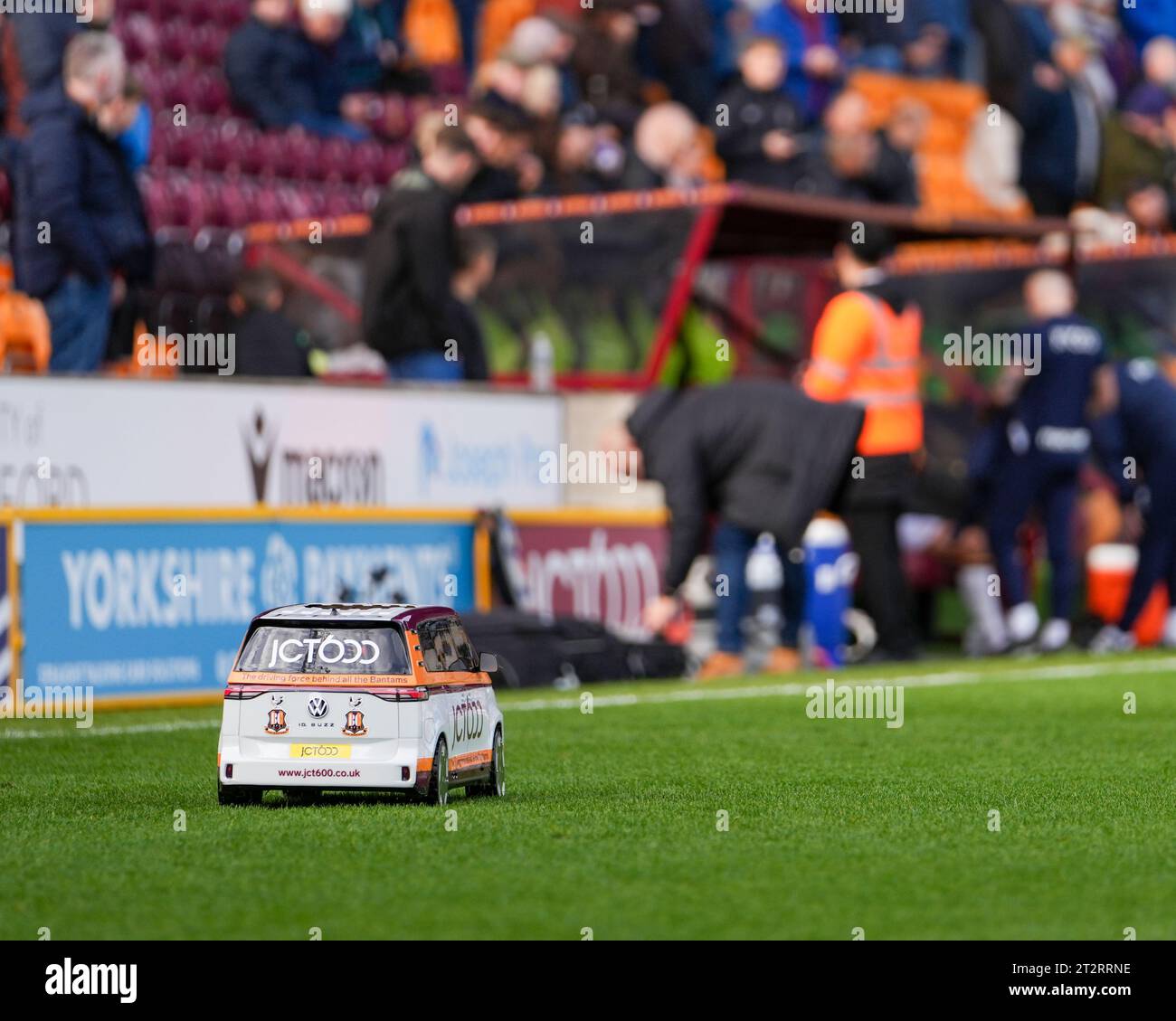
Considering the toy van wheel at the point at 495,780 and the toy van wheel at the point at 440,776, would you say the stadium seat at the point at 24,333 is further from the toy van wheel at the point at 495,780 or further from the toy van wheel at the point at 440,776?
the toy van wheel at the point at 440,776

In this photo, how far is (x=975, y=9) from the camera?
28859 millimetres

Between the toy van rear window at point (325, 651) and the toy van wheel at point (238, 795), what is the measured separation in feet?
1.30

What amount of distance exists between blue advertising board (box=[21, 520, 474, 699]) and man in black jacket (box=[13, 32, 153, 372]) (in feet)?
7.35

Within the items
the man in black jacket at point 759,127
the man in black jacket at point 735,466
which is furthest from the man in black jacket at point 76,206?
the man in black jacket at point 759,127

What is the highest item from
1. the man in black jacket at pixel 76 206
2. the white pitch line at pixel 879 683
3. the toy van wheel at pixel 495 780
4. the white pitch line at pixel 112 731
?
the man in black jacket at pixel 76 206

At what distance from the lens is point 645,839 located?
7.59 meters

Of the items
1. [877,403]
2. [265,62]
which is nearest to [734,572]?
[877,403]

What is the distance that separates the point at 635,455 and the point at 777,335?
12.9ft

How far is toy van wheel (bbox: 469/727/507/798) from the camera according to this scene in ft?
28.9

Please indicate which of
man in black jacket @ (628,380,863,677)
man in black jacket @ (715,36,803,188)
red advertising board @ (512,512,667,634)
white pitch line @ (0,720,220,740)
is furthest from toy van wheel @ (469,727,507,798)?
man in black jacket @ (715,36,803,188)

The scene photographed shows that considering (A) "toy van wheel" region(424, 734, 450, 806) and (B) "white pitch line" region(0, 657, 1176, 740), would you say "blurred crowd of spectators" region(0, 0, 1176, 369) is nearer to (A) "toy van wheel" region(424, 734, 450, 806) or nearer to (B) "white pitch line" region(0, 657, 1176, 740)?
(B) "white pitch line" region(0, 657, 1176, 740)

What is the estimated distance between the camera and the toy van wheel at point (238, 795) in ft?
27.5

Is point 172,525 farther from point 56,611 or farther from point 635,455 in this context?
point 635,455

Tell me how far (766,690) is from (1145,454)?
553 centimetres
